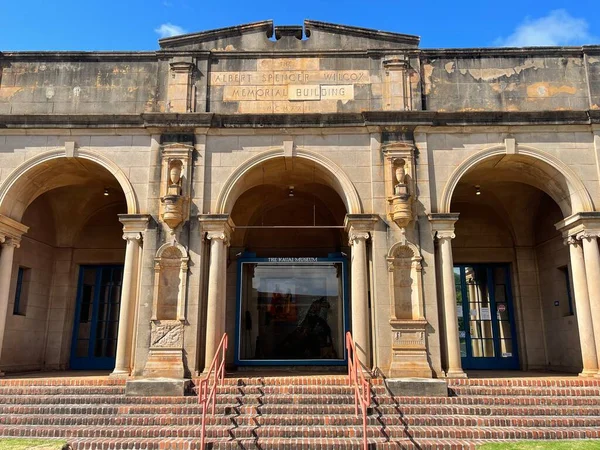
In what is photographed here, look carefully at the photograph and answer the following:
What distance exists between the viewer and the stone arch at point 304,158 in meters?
11.2

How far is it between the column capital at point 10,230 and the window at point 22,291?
1.93 meters

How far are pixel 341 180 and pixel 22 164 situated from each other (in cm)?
710

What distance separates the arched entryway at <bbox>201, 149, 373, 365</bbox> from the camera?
11.5m

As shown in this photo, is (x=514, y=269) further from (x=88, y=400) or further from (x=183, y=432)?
(x=88, y=400)

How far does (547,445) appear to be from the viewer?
24.1 feet

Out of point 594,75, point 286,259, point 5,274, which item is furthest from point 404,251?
point 5,274

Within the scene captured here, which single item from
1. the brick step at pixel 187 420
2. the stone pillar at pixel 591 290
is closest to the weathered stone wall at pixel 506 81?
the stone pillar at pixel 591 290

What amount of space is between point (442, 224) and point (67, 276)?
33.7 feet

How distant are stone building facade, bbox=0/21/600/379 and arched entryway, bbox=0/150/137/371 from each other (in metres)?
0.07

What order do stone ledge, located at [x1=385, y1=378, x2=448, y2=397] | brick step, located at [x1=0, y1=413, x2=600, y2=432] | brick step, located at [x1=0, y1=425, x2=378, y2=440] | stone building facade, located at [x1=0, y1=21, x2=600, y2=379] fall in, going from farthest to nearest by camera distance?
1. stone building facade, located at [x1=0, y1=21, x2=600, y2=379]
2. stone ledge, located at [x1=385, y1=378, x2=448, y2=397]
3. brick step, located at [x1=0, y1=413, x2=600, y2=432]
4. brick step, located at [x1=0, y1=425, x2=378, y2=440]

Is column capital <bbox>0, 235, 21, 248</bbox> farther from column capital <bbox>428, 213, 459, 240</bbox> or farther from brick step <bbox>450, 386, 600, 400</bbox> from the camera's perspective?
brick step <bbox>450, 386, 600, 400</bbox>

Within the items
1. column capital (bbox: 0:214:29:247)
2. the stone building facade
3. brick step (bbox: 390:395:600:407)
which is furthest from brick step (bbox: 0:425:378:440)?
column capital (bbox: 0:214:29:247)

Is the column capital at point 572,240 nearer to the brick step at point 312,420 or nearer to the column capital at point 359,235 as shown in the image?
the brick step at point 312,420

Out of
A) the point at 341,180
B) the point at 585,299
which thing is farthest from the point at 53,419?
the point at 585,299
